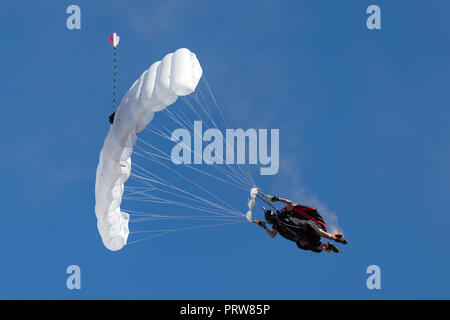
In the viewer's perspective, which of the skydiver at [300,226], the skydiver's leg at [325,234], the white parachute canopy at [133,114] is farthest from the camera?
the skydiver at [300,226]

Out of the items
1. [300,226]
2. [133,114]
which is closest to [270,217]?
[300,226]

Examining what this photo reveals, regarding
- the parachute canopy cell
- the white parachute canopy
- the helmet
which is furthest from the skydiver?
the parachute canopy cell

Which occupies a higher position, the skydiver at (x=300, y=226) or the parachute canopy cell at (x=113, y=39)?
the parachute canopy cell at (x=113, y=39)

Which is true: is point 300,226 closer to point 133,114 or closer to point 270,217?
point 270,217

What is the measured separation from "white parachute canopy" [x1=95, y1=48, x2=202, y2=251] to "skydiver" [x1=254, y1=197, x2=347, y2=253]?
13.5 ft

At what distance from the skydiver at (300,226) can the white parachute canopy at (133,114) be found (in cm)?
412

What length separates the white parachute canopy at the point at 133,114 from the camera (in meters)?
17.5

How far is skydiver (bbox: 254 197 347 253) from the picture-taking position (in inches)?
736

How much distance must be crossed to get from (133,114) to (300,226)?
5587 mm

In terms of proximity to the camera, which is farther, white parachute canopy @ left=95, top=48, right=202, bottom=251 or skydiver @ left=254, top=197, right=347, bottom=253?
skydiver @ left=254, top=197, right=347, bottom=253

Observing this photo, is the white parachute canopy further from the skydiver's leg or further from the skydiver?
the skydiver's leg

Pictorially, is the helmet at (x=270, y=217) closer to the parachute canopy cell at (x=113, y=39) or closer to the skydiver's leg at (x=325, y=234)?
the skydiver's leg at (x=325, y=234)

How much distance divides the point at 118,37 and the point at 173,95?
290 centimetres

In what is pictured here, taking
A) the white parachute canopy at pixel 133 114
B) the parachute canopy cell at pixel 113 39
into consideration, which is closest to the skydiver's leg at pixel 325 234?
the white parachute canopy at pixel 133 114
